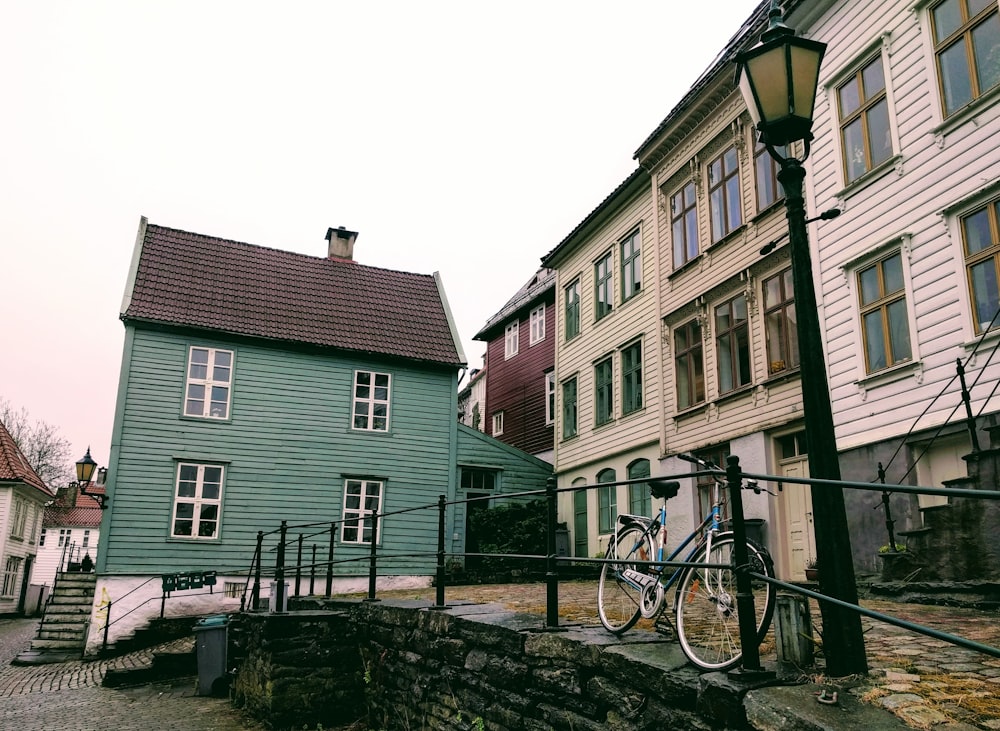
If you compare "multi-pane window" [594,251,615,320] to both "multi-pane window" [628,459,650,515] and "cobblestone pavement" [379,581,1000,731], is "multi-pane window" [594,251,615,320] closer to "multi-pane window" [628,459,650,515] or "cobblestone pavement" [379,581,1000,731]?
"multi-pane window" [628,459,650,515]

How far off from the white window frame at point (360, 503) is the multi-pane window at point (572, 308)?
6771 mm

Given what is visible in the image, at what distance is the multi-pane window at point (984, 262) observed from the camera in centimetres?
949

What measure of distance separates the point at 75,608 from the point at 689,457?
58.4 ft

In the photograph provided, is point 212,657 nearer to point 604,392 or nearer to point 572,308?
point 604,392

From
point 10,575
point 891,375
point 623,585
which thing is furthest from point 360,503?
point 10,575

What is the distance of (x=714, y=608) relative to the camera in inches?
175

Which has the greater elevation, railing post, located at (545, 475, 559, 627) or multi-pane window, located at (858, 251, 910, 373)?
multi-pane window, located at (858, 251, 910, 373)

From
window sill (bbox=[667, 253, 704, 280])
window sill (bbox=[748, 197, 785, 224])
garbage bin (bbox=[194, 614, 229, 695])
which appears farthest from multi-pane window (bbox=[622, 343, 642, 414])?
garbage bin (bbox=[194, 614, 229, 695])

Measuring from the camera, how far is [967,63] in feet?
33.3

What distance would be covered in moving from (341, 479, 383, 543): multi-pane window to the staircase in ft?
19.4

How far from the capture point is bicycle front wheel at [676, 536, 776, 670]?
405cm

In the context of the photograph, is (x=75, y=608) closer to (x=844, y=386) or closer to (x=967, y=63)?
(x=844, y=386)

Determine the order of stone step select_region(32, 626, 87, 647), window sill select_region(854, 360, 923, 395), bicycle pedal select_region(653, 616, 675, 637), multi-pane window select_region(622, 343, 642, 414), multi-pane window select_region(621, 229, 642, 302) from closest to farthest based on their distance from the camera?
bicycle pedal select_region(653, 616, 675, 637)
window sill select_region(854, 360, 923, 395)
stone step select_region(32, 626, 87, 647)
multi-pane window select_region(622, 343, 642, 414)
multi-pane window select_region(621, 229, 642, 302)

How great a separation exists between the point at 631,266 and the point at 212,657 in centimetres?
1274
